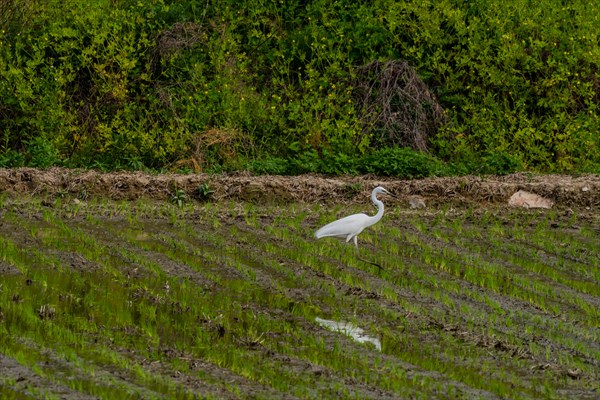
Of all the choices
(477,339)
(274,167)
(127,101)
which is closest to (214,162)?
(274,167)

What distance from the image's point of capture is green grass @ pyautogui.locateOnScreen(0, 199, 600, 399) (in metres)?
6.58

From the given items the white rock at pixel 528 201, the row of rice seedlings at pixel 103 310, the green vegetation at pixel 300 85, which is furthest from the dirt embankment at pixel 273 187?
the row of rice seedlings at pixel 103 310

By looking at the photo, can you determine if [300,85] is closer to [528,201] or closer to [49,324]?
[528,201]

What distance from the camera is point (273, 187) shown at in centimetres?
1325

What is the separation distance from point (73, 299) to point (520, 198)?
6.33 m

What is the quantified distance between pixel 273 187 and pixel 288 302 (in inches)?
182

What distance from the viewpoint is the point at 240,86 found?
15.8 metres

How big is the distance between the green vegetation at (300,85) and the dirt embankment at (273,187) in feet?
2.42

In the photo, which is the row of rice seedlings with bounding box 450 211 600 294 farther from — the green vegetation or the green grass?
the green vegetation

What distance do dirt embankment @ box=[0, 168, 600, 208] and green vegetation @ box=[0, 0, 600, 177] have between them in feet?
2.42

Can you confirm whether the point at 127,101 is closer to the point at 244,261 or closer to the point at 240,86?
the point at 240,86

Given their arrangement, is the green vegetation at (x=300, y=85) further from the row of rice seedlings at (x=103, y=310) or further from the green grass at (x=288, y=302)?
the row of rice seedlings at (x=103, y=310)

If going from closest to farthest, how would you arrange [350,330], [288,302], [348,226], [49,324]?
1. [49,324]
2. [350,330]
3. [288,302]
4. [348,226]

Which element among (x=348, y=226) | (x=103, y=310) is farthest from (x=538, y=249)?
(x=103, y=310)
